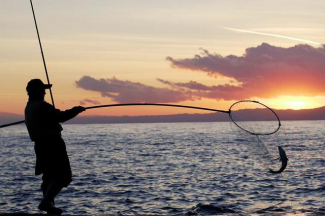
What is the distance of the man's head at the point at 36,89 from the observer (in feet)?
30.5

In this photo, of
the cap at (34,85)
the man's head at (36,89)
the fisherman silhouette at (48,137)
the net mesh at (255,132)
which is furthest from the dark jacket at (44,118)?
the net mesh at (255,132)

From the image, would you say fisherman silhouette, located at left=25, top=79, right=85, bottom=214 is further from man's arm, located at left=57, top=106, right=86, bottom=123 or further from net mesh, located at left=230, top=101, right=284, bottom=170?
net mesh, located at left=230, top=101, right=284, bottom=170

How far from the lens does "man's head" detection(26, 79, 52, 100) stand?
9.30 metres

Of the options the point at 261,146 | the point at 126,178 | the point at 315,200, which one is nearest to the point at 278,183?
the point at 315,200

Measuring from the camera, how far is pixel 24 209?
22.1m

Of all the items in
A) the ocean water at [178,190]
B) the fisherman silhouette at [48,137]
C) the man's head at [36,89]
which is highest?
the man's head at [36,89]

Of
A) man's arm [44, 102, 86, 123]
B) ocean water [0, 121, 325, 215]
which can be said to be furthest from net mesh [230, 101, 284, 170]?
man's arm [44, 102, 86, 123]

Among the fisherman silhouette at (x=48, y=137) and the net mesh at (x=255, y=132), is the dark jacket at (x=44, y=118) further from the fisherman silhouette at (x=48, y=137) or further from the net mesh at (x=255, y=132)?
the net mesh at (x=255, y=132)

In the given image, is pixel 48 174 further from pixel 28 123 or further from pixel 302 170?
pixel 302 170

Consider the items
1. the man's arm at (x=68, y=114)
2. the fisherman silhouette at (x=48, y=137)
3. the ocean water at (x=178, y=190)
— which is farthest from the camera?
the ocean water at (x=178, y=190)

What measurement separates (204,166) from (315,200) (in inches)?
774

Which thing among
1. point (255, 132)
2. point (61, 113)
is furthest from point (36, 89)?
point (255, 132)

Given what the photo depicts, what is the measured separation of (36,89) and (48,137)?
2.86 feet

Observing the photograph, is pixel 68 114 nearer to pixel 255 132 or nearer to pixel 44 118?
pixel 44 118
